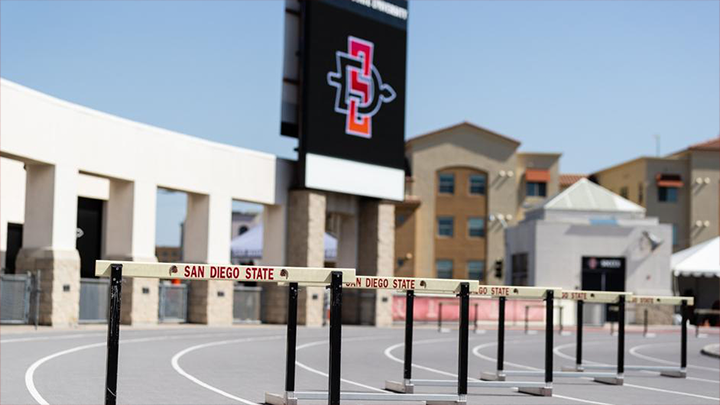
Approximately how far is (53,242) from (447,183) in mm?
54960

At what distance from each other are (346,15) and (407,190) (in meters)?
40.9

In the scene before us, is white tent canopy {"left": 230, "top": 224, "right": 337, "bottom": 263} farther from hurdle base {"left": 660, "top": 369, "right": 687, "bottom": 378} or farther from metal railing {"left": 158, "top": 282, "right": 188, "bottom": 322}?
hurdle base {"left": 660, "top": 369, "right": 687, "bottom": 378}

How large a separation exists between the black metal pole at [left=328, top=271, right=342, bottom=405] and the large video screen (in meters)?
34.0

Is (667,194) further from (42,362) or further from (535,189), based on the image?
(42,362)

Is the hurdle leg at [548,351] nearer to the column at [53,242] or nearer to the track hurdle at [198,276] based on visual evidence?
the track hurdle at [198,276]

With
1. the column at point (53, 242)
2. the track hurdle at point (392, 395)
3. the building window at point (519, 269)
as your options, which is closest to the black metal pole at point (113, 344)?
the track hurdle at point (392, 395)

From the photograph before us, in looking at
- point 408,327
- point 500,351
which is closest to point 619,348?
point 500,351

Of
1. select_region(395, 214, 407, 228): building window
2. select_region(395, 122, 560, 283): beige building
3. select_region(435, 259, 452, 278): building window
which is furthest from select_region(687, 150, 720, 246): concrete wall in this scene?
select_region(395, 214, 407, 228): building window

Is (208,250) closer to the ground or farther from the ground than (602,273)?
farther from the ground

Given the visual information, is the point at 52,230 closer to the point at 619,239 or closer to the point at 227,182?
the point at 227,182

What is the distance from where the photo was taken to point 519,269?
73625mm

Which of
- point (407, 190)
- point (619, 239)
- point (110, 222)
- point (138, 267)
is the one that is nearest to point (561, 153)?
point (407, 190)

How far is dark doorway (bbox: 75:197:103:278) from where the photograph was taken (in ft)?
158

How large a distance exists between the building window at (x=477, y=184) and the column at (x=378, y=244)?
122 ft
